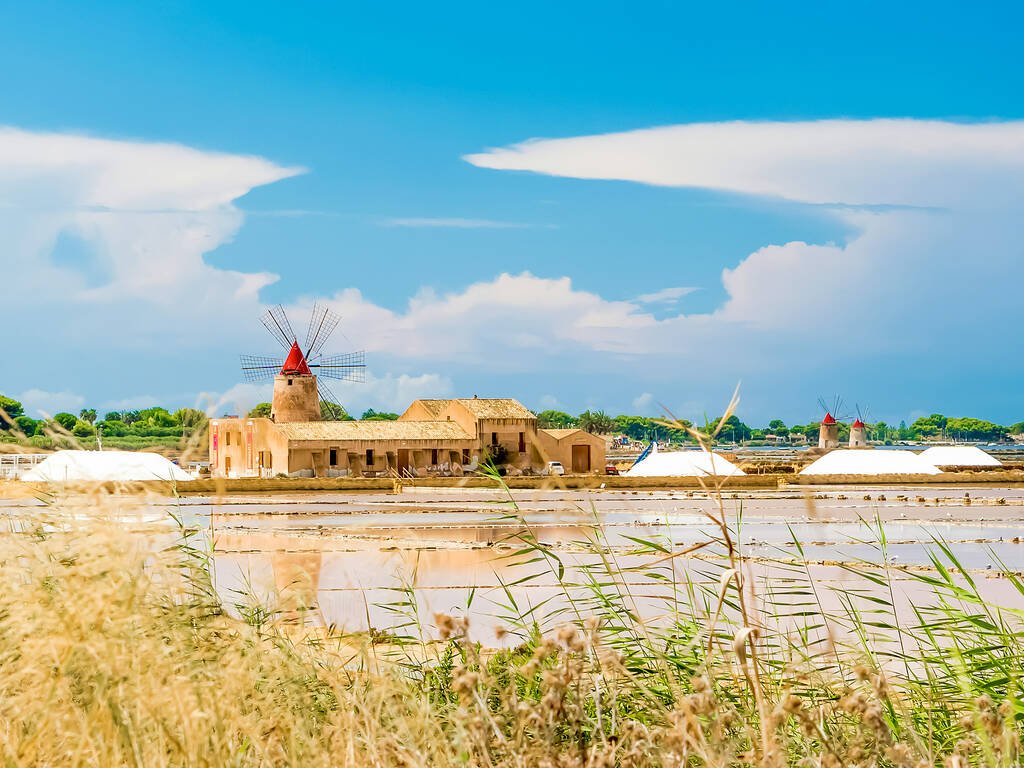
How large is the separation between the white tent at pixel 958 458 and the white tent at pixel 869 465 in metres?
4.61

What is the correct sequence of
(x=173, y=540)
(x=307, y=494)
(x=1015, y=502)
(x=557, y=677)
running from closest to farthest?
(x=557, y=677)
(x=173, y=540)
(x=1015, y=502)
(x=307, y=494)

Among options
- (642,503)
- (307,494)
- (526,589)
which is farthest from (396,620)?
(307,494)

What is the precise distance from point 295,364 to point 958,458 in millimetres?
22375

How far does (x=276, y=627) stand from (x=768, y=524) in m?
14.1

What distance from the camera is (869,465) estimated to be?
32.6 metres

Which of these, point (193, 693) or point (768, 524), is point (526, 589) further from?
point (768, 524)

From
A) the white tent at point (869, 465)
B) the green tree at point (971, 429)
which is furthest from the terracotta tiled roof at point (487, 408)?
the green tree at point (971, 429)

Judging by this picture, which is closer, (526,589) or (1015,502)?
(526,589)

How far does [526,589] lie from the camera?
8.32 metres

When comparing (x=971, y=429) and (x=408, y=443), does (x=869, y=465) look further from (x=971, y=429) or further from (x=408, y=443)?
(x=971, y=429)

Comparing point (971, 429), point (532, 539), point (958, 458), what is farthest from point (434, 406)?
point (971, 429)

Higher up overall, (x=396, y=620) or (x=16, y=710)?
(x=16, y=710)

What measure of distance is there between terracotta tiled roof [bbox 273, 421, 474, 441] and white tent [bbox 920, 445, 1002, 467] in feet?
53.8

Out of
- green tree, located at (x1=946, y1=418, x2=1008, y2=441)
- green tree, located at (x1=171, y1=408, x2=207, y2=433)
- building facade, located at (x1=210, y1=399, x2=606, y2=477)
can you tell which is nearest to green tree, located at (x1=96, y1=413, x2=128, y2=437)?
building facade, located at (x1=210, y1=399, x2=606, y2=477)
